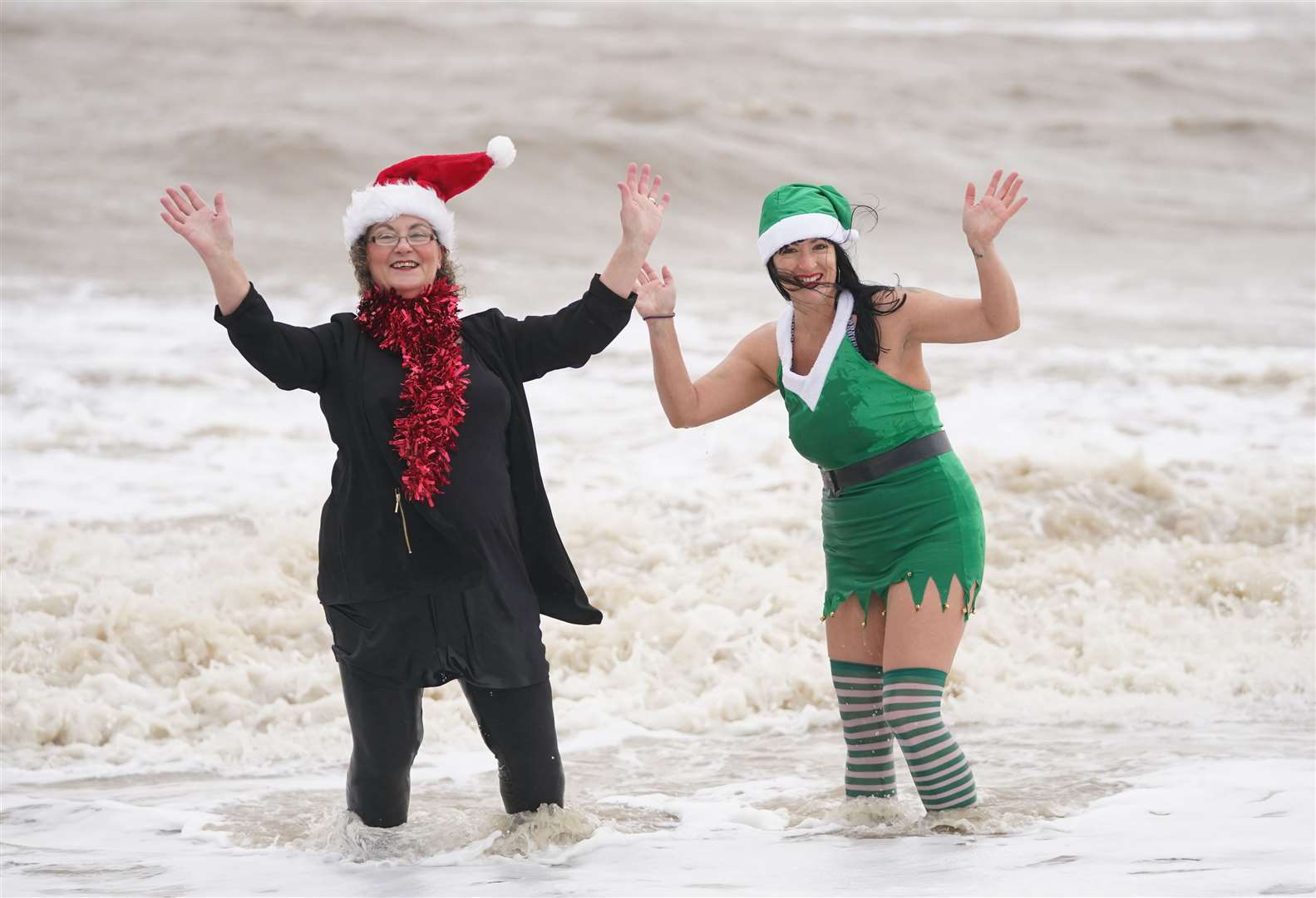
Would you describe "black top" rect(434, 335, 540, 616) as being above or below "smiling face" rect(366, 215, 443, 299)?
below

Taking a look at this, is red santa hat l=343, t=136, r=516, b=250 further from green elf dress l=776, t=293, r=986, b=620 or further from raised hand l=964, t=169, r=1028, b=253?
raised hand l=964, t=169, r=1028, b=253

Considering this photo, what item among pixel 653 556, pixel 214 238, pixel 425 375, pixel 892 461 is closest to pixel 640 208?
pixel 425 375

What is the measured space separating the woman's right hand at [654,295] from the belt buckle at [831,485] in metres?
0.58

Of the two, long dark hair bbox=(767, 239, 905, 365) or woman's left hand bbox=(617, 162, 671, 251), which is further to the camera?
long dark hair bbox=(767, 239, 905, 365)

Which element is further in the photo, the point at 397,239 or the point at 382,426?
the point at 397,239

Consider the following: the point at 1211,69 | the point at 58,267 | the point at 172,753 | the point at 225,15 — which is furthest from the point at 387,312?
the point at 1211,69

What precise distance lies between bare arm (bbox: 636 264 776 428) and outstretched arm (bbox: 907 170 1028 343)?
1.37ft

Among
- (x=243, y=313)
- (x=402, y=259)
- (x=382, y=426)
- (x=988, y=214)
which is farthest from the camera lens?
(x=988, y=214)

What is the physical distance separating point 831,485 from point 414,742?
1239 mm

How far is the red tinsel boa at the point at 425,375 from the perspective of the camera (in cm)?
327

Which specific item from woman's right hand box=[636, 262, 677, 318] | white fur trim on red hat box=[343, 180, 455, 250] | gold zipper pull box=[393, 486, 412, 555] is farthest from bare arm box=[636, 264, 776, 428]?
gold zipper pull box=[393, 486, 412, 555]

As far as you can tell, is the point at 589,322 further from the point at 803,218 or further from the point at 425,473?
the point at 803,218

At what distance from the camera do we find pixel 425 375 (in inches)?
131

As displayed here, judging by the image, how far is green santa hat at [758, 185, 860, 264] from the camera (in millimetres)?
3691
